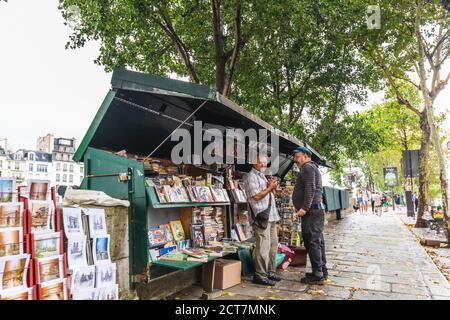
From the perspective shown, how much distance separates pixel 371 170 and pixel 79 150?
192 ft

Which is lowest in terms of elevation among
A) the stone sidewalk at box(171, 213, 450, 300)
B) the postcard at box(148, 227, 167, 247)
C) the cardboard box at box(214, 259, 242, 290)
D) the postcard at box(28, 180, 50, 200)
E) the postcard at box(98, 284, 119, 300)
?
the stone sidewalk at box(171, 213, 450, 300)

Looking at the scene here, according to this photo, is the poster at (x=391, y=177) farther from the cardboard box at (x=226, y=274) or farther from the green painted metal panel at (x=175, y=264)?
the green painted metal panel at (x=175, y=264)

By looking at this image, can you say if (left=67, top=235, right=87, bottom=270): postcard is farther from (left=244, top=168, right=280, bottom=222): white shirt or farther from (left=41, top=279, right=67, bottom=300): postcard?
(left=244, top=168, right=280, bottom=222): white shirt

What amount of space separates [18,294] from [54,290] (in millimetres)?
353

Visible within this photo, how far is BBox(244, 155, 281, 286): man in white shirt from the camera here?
539 centimetres

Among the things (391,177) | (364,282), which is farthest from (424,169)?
(391,177)

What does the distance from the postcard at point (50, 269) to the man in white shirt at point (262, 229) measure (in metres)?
3.04

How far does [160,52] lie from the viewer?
46.1ft

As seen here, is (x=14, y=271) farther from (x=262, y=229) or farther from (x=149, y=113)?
(x=262, y=229)

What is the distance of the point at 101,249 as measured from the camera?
12.1ft

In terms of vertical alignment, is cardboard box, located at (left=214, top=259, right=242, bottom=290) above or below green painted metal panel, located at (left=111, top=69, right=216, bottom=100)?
below

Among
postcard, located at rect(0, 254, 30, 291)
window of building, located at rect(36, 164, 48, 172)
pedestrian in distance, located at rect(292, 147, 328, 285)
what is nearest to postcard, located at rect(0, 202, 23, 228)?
postcard, located at rect(0, 254, 30, 291)

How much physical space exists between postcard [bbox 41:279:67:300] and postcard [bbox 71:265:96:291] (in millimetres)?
101

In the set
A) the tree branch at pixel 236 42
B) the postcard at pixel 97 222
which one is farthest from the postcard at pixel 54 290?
the tree branch at pixel 236 42
